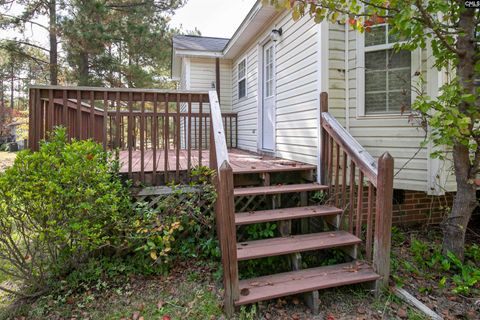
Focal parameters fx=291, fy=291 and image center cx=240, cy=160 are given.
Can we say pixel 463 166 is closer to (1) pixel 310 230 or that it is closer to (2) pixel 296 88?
(1) pixel 310 230

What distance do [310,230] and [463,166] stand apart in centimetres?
175

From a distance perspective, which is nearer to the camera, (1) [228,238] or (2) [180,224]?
(1) [228,238]

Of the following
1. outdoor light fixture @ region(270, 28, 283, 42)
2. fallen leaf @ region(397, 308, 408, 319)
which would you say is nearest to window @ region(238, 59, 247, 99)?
outdoor light fixture @ region(270, 28, 283, 42)

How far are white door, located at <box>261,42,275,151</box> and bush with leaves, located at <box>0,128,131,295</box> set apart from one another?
3374mm

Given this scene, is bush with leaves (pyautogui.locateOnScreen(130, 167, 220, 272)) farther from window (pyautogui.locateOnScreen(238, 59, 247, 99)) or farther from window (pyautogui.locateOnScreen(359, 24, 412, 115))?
window (pyautogui.locateOnScreen(238, 59, 247, 99))

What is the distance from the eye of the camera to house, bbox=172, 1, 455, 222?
343cm

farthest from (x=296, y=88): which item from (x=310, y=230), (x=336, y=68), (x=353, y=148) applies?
(x=310, y=230)

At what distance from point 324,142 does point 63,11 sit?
40.0ft

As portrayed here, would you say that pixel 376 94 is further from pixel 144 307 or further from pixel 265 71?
pixel 144 307

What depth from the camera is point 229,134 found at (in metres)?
8.42

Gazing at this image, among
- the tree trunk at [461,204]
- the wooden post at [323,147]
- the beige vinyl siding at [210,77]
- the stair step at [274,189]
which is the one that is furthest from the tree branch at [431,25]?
the beige vinyl siding at [210,77]

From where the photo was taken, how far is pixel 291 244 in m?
2.89

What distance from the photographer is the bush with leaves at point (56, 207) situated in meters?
2.51

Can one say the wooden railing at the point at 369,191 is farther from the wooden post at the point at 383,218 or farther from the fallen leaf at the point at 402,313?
the fallen leaf at the point at 402,313
